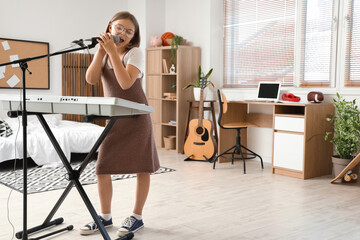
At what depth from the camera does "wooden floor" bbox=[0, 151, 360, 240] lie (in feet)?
8.18

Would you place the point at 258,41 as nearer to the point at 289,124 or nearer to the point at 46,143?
the point at 289,124

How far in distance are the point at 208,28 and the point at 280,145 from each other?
209 cm

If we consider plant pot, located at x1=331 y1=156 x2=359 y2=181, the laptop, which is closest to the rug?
the laptop

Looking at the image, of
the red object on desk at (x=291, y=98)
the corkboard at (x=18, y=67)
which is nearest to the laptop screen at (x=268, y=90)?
the red object on desk at (x=291, y=98)

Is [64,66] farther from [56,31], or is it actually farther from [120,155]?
[120,155]

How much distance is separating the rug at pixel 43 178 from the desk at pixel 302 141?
1.17 metres

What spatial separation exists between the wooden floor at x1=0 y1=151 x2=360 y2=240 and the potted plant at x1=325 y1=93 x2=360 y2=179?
0.24 metres

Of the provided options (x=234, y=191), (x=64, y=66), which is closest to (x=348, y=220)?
(x=234, y=191)

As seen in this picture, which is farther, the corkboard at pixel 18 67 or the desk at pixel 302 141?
the corkboard at pixel 18 67

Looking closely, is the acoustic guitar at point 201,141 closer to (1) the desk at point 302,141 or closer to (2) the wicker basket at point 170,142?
(2) the wicker basket at point 170,142

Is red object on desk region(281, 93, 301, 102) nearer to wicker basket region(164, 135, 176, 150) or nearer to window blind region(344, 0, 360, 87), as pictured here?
window blind region(344, 0, 360, 87)

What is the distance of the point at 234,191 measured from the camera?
3.53 metres

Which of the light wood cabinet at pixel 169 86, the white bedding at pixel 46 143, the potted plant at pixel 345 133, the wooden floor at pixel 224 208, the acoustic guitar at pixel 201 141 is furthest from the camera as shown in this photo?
the light wood cabinet at pixel 169 86

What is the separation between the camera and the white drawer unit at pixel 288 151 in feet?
13.3
